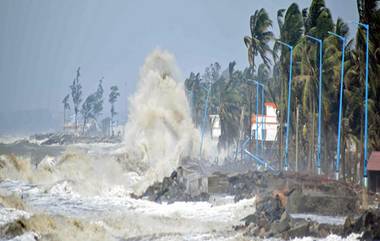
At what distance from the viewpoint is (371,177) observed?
36.7 meters

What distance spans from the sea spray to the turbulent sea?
0.10 meters

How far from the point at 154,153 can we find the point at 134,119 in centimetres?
522

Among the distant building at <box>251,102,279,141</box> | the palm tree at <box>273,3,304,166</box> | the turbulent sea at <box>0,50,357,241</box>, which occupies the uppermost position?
the palm tree at <box>273,3,304,166</box>

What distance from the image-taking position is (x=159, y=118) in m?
70.1

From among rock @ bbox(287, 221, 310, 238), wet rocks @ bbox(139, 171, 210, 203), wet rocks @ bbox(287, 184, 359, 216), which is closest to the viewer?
rock @ bbox(287, 221, 310, 238)

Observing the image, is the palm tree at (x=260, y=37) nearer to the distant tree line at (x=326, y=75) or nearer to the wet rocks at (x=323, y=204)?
the distant tree line at (x=326, y=75)

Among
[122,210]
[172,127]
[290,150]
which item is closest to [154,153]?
[172,127]

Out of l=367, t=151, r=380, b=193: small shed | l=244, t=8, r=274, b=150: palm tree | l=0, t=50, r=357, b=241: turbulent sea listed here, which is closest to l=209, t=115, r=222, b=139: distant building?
l=0, t=50, r=357, b=241: turbulent sea

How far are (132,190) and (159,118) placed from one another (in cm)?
2505

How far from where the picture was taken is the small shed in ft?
113

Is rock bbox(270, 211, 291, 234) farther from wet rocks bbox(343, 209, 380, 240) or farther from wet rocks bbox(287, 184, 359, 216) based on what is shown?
wet rocks bbox(287, 184, 359, 216)

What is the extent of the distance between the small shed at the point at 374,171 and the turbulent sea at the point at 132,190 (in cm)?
625

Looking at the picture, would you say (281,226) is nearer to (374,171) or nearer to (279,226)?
(279,226)

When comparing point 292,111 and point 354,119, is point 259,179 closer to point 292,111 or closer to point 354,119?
point 354,119
